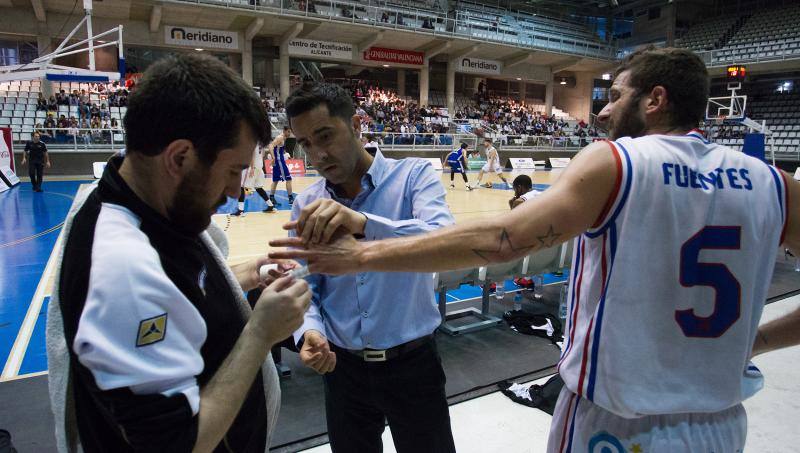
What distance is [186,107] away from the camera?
108 centimetres

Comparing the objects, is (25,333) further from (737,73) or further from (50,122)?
(737,73)

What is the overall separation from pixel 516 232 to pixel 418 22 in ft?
94.4

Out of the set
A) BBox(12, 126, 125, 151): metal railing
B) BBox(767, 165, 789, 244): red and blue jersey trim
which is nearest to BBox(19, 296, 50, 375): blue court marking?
BBox(767, 165, 789, 244): red and blue jersey trim

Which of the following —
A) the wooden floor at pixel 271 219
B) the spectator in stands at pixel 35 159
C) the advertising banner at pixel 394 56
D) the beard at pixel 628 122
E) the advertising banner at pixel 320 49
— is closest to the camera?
the beard at pixel 628 122

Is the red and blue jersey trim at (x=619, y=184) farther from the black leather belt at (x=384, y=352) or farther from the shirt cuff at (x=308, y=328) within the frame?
the shirt cuff at (x=308, y=328)

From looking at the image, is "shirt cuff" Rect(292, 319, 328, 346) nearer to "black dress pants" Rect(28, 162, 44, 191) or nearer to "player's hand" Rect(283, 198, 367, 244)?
"player's hand" Rect(283, 198, 367, 244)

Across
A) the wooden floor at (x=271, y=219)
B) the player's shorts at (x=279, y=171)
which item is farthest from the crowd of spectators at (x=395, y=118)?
the player's shorts at (x=279, y=171)

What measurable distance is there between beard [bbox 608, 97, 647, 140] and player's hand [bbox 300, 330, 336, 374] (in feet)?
4.15

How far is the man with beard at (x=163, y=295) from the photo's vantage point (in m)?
0.93

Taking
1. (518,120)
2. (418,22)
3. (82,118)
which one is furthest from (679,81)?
(518,120)

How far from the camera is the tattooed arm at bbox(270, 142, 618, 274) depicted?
1202 millimetres

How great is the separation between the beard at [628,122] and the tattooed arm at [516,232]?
33 cm

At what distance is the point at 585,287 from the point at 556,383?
107 inches

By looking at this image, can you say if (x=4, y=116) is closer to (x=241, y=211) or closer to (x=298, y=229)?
(x=241, y=211)
